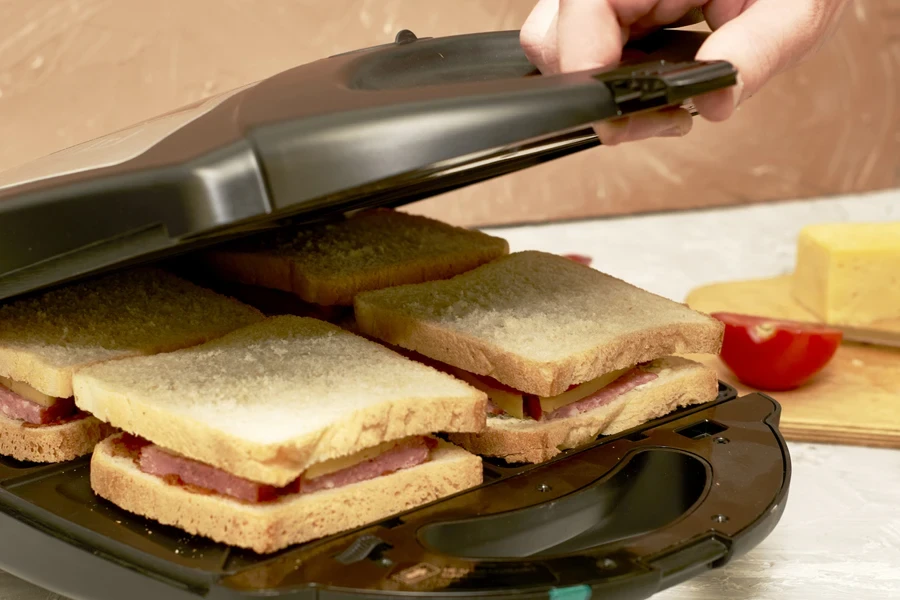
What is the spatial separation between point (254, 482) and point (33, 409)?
51 cm

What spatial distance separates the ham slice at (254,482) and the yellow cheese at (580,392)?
0.75ft

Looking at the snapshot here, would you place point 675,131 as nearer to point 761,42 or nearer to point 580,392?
point 761,42

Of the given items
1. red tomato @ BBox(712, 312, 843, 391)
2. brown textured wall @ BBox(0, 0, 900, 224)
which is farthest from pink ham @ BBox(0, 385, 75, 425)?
brown textured wall @ BBox(0, 0, 900, 224)

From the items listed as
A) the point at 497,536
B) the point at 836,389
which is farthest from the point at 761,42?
the point at 836,389

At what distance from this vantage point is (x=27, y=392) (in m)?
1.82

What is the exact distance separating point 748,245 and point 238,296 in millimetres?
2088

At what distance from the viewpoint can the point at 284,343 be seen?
1.83 meters

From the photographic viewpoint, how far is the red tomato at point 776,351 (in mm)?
2480

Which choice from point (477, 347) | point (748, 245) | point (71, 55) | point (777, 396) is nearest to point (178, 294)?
point (477, 347)

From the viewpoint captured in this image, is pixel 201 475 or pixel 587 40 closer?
pixel 201 475

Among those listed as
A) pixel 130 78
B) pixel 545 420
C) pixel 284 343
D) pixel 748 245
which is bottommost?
pixel 748 245

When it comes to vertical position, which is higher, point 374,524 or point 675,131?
point 675,131

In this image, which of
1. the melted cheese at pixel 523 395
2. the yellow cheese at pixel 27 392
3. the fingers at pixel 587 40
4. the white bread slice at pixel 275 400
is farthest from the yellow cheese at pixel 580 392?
the yellow cheese at pixel 27 392

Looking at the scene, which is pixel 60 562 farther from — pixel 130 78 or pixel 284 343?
pixel 130 78
